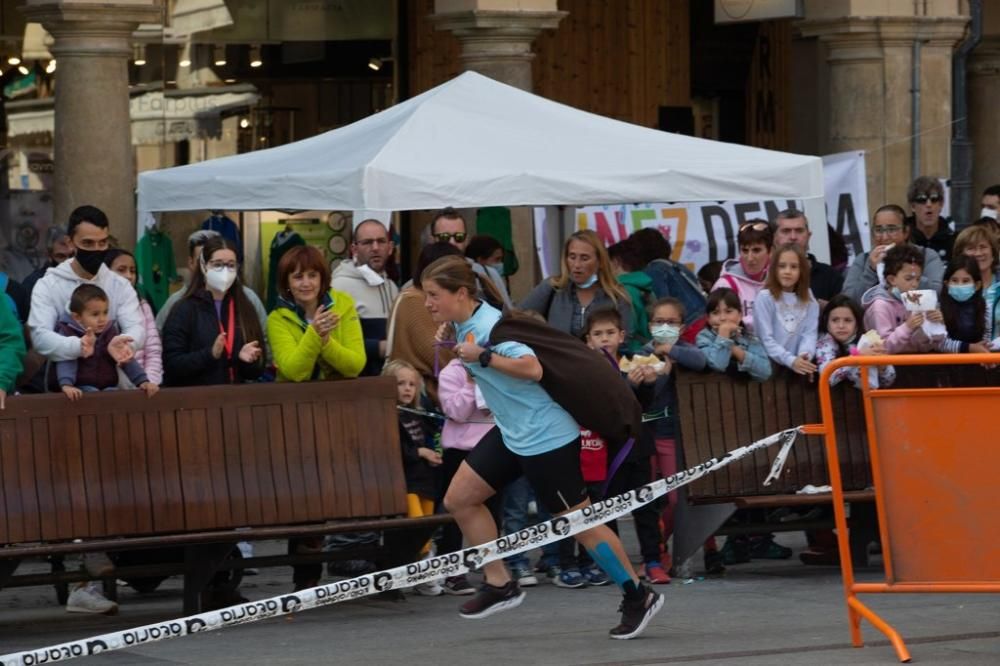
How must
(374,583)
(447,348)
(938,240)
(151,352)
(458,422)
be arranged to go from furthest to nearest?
(938,240)
(447,348)
(458,422)
(151,352)
(374,583)

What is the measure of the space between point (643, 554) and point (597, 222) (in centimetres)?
495

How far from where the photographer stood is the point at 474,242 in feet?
42.5

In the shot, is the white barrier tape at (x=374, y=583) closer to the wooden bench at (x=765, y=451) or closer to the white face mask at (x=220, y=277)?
the wooden bench at (x=765, y=451)

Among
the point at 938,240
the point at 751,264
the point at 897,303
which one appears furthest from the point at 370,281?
the point at 938,240

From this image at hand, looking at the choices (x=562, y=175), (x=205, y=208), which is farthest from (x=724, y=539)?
(x=205, y=208)

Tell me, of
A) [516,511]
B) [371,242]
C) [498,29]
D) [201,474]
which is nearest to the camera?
[201,474]

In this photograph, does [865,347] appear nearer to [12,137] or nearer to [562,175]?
[562,175]

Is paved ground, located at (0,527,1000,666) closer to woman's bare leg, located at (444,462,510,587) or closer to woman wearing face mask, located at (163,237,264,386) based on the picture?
woman's bare leg, located at (444,462,510,587)

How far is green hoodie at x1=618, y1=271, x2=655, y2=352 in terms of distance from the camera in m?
11.3

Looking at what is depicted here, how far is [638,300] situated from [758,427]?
1030mm

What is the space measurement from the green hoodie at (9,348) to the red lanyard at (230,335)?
43.7 inches

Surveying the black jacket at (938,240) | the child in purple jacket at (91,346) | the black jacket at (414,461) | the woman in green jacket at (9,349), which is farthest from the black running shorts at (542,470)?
the black jacket at (938,240)

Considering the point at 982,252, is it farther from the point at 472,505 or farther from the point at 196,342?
the point at 196,342

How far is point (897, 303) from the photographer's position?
1155cm
